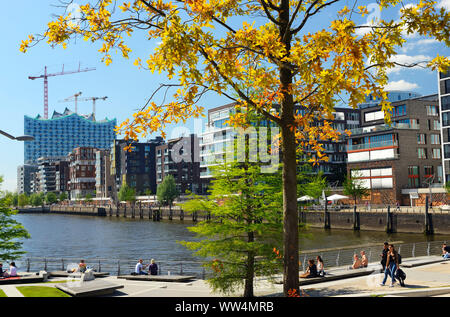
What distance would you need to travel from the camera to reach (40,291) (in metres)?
20.3

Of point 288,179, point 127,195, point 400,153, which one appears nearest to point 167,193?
point 127,195

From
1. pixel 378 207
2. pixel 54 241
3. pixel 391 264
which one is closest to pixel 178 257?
pixel 54 241

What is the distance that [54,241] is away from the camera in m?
69.8

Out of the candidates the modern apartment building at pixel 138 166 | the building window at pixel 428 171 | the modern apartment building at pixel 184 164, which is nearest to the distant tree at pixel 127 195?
the modern apartment building at pixel 184 164

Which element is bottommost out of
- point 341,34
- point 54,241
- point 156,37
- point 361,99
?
point 54,241

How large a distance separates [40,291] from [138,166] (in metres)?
159

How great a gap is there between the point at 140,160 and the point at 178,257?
434 feet

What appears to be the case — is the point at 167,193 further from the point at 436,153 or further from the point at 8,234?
the point at 8,234

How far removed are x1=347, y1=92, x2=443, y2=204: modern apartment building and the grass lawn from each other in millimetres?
76724

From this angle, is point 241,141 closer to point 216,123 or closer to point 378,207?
point 378,207

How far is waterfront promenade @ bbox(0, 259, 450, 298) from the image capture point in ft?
48.3

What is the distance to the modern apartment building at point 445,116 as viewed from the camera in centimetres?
8362

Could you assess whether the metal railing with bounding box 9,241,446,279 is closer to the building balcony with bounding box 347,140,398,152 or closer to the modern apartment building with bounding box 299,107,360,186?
the building balcony with bounding box 347,140,398,152

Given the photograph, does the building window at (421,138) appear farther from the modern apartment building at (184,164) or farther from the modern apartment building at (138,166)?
the modern apartment building at (138,166)
